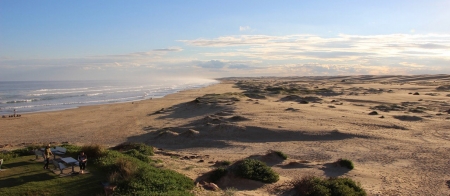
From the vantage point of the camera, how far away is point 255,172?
10.9 meters

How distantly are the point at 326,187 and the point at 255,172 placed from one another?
7.79ft

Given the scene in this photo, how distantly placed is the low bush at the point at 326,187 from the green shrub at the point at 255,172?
995mm

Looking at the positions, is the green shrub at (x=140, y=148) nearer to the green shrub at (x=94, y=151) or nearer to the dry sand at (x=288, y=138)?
the dry sand at (x=288, y=138)

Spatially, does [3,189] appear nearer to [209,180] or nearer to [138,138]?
[209,180]

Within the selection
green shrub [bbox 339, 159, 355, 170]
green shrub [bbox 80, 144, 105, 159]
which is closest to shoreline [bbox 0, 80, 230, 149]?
green shrub [bbox 80, 144, 105, 159]

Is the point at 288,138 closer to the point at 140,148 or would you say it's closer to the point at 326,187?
the point at 140,148

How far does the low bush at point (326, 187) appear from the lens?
910cm

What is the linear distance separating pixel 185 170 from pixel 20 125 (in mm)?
24090

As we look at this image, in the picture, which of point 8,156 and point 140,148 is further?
point 140,148

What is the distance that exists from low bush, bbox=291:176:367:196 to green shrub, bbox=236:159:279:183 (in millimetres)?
995

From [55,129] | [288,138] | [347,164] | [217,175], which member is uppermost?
[217,175]

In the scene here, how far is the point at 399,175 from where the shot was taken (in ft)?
41.2

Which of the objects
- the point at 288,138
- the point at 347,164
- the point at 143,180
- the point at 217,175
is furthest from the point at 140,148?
the point at 288,138

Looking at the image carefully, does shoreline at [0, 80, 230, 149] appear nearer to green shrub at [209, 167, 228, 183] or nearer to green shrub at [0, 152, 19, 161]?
green shrub at [0, 152, 19, 161]
